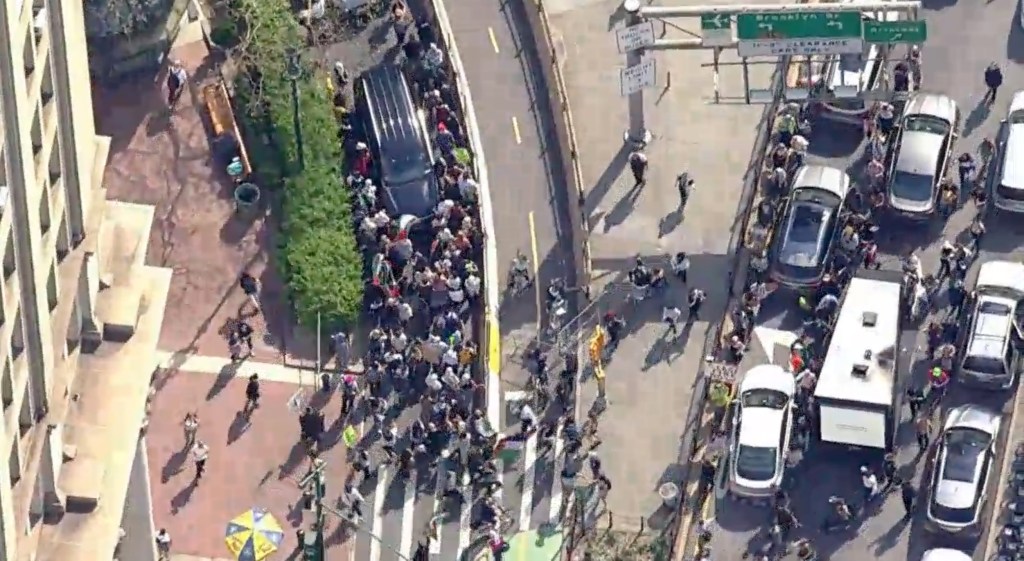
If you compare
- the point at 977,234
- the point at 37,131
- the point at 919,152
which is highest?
the point at 37,131

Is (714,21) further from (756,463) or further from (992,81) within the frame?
(756,463)

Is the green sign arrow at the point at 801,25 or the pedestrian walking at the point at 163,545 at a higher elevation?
the green sign arrow at the point at 801,25

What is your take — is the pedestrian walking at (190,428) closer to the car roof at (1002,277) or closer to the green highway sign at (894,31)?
the green highway sign at (894,31)

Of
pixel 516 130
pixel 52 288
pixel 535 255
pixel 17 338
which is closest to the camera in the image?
pixel 17 338

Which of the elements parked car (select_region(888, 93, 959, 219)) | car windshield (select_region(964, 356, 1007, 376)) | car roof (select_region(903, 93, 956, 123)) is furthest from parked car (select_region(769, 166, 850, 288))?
car windshield (select_region(964, 356, 1007, 376))

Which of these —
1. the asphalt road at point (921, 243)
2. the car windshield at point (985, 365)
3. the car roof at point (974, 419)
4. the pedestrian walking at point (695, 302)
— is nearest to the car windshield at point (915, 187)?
the asphalt road at point (921, 243)

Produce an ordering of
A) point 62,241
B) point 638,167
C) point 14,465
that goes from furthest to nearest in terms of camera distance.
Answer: point 638,167 < point 62,241 < point 14,465

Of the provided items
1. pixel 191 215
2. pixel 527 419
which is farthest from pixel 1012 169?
pixel 191 215

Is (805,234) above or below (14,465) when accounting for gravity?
below
